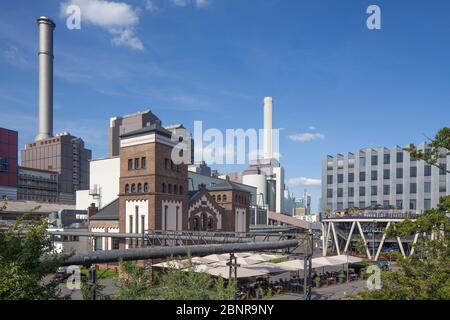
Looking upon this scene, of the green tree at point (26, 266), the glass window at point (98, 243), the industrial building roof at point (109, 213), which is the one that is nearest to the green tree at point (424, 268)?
the green tree at point (26, 266)

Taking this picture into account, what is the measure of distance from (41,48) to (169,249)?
11861 cm

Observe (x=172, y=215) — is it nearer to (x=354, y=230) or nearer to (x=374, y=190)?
(x=354, y=230)

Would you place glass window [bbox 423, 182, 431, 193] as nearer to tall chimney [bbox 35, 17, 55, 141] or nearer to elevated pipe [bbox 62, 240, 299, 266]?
elevated pipe [bbox 62, 240, 299, 266]

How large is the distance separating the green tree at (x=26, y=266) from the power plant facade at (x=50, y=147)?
119 metres

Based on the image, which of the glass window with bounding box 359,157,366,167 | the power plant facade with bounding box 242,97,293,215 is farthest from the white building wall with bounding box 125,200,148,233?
the power plant facade with bounding box 242,97,293,215

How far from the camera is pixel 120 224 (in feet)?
133

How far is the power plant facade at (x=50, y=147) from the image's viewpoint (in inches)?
4685

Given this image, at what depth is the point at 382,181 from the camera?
8281 cm

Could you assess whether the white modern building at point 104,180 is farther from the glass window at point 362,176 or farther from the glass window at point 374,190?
the glass window at point 374,190

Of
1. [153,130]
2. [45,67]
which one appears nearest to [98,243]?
[153,130]

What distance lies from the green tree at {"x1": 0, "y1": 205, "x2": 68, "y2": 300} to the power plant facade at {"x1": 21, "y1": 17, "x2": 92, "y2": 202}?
392ft
